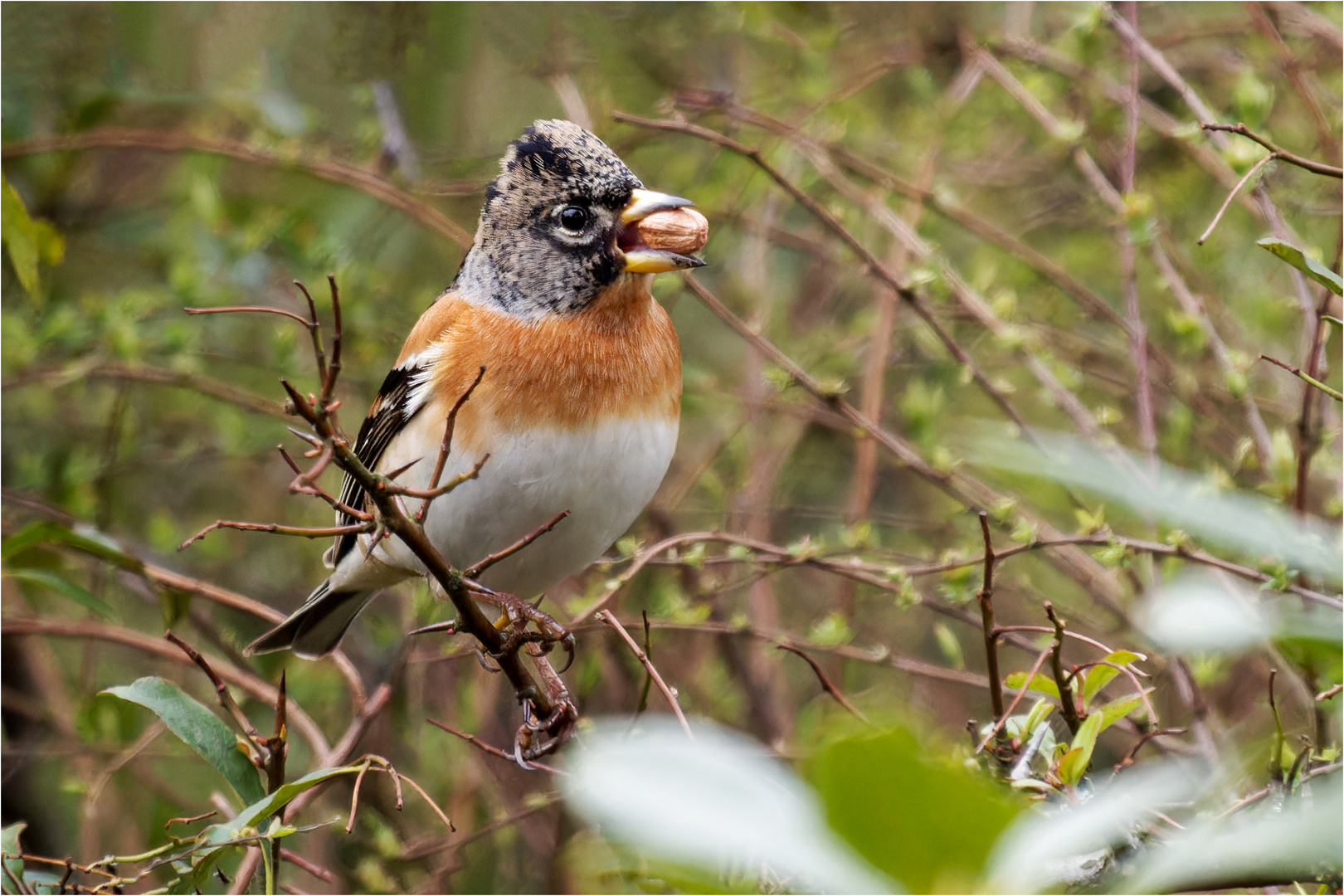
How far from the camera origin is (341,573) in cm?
293

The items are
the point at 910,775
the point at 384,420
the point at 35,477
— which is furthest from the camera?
the point at 35,477

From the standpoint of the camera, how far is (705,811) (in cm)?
57

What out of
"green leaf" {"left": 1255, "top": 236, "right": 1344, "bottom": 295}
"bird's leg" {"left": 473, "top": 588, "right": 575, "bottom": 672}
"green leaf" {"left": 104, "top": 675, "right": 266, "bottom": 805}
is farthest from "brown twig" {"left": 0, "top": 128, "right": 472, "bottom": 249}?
"green leaf" {"left": 1255, "top": 236, "right": 1344, "bottom": 295}

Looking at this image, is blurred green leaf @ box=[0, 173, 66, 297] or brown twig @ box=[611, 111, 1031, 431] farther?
brown twig @ box=[611, 111, 1031, 431]

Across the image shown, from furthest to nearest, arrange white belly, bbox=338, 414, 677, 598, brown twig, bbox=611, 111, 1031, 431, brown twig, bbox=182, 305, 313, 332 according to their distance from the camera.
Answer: brown twig, bbox=611, 111, 1031, 431 → white belly, bbox=338, 414, 677, 598 → brown twig, bbox=182, 305, 313, 332

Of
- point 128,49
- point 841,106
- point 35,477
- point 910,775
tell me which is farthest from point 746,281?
point 910,775

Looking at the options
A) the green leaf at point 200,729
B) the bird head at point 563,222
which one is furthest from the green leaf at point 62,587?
the bird head at point 563,222

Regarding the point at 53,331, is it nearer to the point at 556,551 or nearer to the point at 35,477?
the point at 35,477

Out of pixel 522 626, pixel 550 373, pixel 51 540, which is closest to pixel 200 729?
pixel 522 626

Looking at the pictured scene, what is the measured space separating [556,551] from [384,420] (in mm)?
512

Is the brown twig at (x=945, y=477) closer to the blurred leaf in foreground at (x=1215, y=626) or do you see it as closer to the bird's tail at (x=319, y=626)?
the bird's tail at (x=319, y=626)

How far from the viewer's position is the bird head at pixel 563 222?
2.43m

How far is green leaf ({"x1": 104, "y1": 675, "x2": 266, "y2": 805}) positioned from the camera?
5.39 ft

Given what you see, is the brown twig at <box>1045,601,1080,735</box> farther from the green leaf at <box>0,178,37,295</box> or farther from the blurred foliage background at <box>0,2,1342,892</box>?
the green leaf at <box>0,178,37,295</box>
